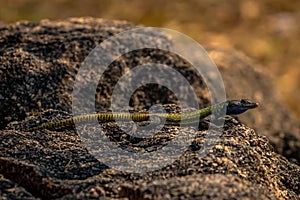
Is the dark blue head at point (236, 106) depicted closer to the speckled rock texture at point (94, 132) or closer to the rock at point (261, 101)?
the speckled rock texture at point (94, 132)

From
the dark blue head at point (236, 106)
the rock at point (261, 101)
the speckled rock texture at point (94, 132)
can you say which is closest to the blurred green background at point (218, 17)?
the rock at point (261, 101)

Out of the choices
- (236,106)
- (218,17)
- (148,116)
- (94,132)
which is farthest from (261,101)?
(218,17)

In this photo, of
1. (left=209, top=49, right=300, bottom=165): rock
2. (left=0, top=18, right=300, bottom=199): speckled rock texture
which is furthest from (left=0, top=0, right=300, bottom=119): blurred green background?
(left=0, top=18, right=300, bottom=199): speckled rock texture

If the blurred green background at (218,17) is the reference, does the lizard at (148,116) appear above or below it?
below

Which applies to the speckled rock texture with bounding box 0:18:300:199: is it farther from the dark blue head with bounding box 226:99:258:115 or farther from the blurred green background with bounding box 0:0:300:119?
the blurred green background with bounding box 0:0:300:119

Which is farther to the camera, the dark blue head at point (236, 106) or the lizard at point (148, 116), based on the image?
the dark blue head at point (236, 106)

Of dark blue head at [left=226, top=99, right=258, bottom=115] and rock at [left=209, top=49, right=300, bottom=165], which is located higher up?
rock at [left=209, top=49, right=300, bottom=165]
